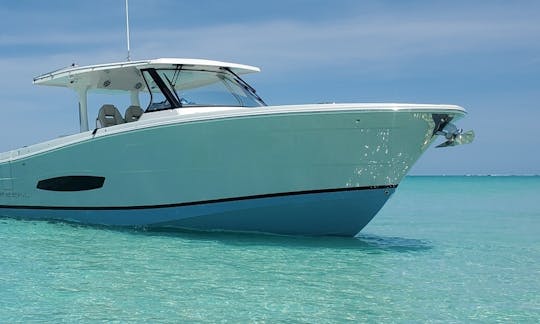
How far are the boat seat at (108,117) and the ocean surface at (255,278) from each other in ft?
5.35

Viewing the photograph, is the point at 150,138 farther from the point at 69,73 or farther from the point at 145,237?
the point at 69,73

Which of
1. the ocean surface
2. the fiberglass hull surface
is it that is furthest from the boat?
the ocean surface

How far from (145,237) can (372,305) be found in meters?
4.16

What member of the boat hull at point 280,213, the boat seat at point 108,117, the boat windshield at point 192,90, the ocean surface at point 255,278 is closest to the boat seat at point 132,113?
the boat seat at point 108,117

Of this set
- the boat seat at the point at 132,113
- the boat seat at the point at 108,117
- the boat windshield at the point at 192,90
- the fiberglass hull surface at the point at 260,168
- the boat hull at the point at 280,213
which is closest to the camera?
the fiberglass hull surface at the point at 260,168

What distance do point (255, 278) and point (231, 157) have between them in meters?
2.34

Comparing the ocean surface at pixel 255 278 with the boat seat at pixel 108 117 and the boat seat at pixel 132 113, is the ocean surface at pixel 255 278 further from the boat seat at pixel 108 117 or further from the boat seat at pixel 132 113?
the boat seat at pixel 132 113

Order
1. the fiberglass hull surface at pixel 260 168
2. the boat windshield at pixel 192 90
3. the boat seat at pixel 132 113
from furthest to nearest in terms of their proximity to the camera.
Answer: the boat seat at pixel 132 113
the boat windshield at pixel 192 90
the fiberglass hull surface at pixel 260 168

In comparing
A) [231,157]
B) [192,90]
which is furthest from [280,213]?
[192,90]

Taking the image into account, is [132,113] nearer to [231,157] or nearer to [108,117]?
[108,117]

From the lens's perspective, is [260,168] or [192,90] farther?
[192,90]

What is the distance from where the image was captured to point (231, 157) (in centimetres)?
759

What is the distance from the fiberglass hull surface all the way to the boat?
0.01 metres

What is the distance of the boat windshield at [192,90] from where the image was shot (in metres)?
8.30
